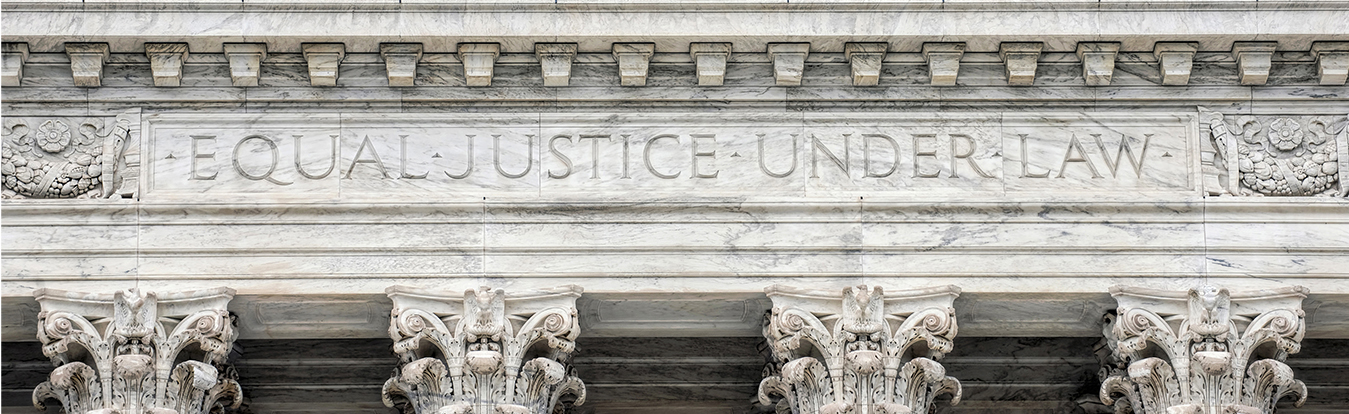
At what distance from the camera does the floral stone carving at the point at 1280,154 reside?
18719 mm

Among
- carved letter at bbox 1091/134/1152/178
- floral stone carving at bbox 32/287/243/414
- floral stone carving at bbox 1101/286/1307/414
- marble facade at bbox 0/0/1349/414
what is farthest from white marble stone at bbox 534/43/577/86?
floral stone carving at bbox 1101/286/1307/414

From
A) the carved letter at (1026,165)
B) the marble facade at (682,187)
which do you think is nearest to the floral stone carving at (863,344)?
the marble facade at (682,187)

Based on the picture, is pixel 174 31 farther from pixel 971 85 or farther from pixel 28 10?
pixel 971 85

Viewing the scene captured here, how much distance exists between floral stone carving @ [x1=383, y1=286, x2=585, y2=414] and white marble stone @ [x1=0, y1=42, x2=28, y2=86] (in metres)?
3.97

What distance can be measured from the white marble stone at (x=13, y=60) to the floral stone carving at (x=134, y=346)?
6.82ft

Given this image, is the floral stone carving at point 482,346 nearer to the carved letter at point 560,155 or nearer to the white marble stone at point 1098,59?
the carved letter at point 560,155

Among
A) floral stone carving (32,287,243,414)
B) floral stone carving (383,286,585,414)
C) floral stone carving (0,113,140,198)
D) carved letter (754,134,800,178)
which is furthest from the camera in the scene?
carved letter (754,134,800,178)

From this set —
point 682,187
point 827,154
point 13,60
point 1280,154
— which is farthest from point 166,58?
point 1280,154

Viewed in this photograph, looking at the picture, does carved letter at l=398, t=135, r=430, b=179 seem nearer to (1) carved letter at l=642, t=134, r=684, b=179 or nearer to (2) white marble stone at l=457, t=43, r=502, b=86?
(2) white marble stone at l=457, t=43, r=502, b=86

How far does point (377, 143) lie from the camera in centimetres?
1881

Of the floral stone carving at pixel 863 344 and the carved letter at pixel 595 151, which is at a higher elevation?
the carved letter at pixel 595 151

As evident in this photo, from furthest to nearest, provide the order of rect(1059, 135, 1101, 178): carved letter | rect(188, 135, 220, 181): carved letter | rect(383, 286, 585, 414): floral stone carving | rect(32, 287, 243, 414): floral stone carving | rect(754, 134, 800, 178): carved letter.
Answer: rect(1059, 135, 1101, 178): carved letter → rect(754, 134, 800, 178): carved letter → rect(188, 135, 220, 181): carved letter → rect(383, 286, 585, 414): floral stone carving → rect(32, 287, 243, 414): floral stone carving

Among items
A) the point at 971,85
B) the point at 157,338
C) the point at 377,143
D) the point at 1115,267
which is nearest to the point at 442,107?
the point at 377,143

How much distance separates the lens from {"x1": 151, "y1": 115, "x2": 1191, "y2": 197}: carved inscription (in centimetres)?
1869
